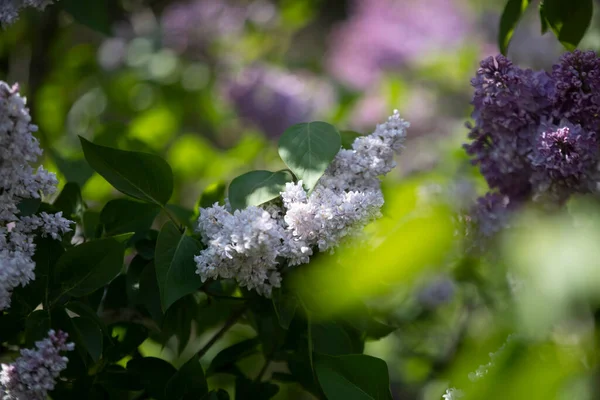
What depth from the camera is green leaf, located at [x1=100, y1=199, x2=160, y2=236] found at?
0.47 m

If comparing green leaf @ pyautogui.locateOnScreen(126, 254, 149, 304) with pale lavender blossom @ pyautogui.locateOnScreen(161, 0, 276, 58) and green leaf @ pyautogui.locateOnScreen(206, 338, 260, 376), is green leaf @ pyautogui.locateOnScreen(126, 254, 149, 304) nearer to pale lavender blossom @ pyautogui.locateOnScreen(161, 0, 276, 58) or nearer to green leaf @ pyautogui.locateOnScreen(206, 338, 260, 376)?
green leaf @ pyautogui.locateOnScreen(206, 338, 260, 376)

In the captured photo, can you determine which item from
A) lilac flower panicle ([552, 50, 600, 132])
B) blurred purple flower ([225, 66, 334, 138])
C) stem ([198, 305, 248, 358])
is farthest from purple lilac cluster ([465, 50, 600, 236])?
blurred purple flower ([225, 66, 334, 138])

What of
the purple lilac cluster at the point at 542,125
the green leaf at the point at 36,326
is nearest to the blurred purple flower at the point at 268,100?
the purple lilac cluster at the point at 542,125

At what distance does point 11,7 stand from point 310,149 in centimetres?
23

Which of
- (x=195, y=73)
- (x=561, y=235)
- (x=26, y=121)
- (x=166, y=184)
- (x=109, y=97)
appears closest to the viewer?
(x=561, y=235)

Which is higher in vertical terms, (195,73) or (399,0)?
(399,0)

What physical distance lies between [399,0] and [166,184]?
169cm

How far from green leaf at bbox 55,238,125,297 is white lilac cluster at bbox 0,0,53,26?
171mm

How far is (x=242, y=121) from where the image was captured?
1288 mm

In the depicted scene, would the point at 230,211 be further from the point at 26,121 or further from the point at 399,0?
the point at 399,0

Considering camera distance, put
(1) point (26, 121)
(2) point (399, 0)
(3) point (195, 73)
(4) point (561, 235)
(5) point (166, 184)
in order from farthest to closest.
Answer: (2) point (399, 0) → (3) point (195, 73) → (5) point (166, 184) → (1) point (26, 121) → (4) point (561, 235)

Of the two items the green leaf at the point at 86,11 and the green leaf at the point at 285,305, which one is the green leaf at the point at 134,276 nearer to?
the green leaf at the point at 285,305

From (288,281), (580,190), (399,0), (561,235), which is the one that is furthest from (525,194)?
(399,0)

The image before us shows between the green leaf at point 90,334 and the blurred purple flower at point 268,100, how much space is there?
2.93ft
